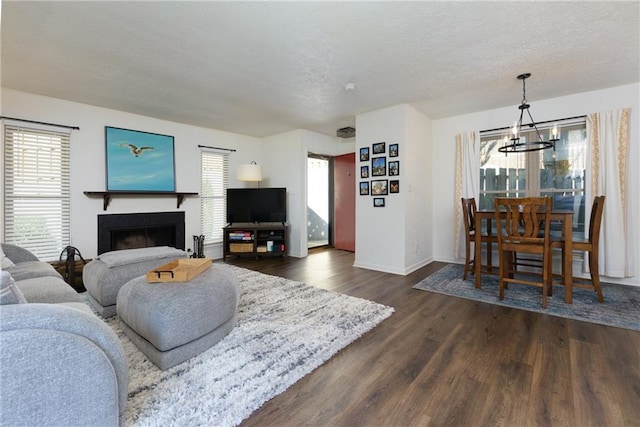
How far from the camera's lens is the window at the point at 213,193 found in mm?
5012

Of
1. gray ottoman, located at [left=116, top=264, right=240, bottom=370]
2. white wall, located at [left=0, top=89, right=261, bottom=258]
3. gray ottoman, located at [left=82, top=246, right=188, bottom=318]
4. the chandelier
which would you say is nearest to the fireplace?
white wall, located at [left=0, top=89, right=261, bottom=258]

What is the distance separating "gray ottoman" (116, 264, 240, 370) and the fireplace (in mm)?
2527

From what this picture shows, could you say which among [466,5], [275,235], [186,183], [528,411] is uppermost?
[466,5]

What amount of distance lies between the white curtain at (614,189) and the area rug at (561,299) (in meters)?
0.30

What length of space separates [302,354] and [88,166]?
393 centimetres

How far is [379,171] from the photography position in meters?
4.12

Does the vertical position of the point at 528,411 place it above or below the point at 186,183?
below

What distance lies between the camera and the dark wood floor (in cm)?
133

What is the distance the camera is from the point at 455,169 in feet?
14.7

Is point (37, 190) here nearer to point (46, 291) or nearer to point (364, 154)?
point (46, 291)

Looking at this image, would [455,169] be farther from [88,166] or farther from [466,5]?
[88,166]

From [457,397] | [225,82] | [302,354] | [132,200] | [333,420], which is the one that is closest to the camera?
[333,420]

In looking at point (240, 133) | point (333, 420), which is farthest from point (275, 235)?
point (333, 420)

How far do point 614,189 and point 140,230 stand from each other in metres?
6.35
